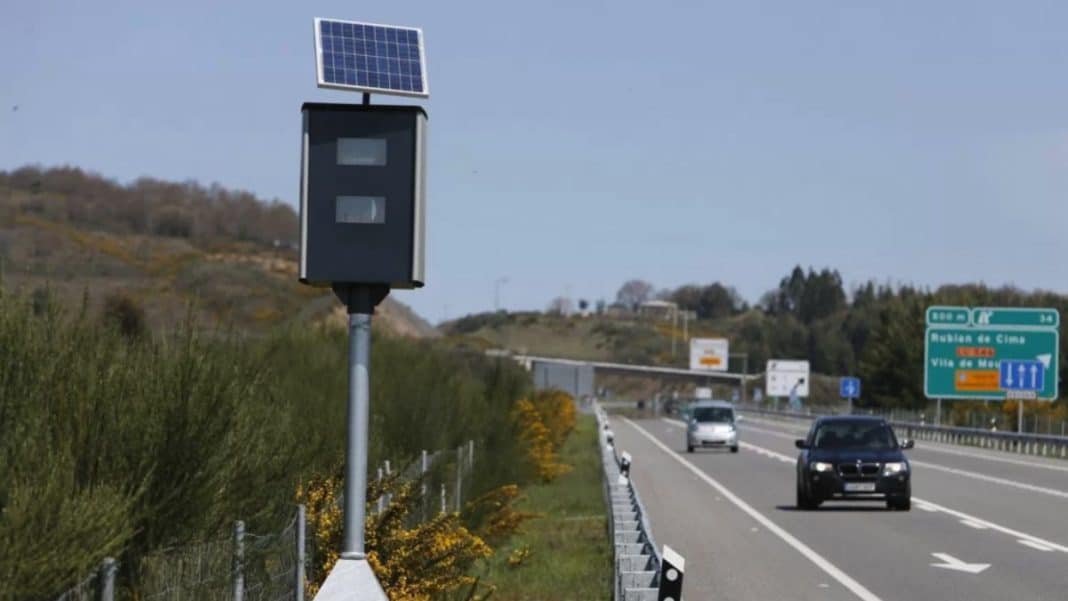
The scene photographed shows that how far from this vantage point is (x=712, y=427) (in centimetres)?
6581

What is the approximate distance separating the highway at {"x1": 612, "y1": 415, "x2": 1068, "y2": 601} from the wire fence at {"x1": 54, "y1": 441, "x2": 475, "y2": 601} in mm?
7096

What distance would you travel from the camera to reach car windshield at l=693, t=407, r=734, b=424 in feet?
217

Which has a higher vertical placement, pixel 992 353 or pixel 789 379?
pixel 992 353

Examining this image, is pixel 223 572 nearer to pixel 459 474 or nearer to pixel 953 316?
pixel 459 474

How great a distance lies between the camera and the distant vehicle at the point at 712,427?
6550 cm

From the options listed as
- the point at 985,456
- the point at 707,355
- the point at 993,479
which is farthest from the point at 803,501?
the point at 707,355

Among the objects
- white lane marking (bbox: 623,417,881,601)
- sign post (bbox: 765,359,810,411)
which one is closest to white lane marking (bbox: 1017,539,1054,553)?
white lane marking (bbox: 623,417,881,601)

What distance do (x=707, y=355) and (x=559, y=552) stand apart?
132 meters

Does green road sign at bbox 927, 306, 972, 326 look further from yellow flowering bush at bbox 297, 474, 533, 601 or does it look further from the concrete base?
the concrete base

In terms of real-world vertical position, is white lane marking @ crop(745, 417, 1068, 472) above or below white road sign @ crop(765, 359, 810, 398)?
below

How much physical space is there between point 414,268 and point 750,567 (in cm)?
1258

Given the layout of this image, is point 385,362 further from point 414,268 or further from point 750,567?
point 414,268

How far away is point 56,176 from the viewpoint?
9212 centimetres

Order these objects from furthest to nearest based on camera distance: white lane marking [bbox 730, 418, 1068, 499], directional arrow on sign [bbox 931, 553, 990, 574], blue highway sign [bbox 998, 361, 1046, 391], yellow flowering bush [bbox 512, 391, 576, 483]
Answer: blue highway sign [bbox 998, 361, 1046, 391] < yellow flowering bush [bbox 512, 391, 576, 483] < white lane marking [bbox 730, 418, 1068, 499] < directional arrow on sign [bbox 931, 553, 990, 574]
